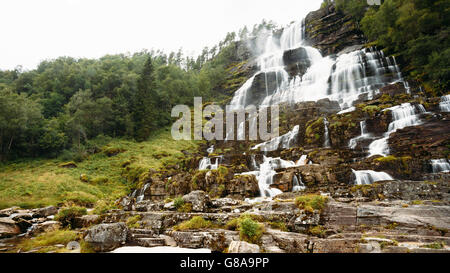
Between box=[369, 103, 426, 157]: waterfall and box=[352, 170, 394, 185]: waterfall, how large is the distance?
3.84 metres

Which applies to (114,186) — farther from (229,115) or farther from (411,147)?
(411,147)

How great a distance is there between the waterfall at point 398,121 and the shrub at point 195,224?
16876mm

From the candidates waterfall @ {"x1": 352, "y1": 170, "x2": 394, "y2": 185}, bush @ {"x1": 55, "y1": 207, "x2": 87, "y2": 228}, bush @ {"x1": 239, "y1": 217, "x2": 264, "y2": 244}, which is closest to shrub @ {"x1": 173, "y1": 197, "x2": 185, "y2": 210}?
bush @ {"x1": 239, "y1": 217, "x2": 264, "y2": 244}

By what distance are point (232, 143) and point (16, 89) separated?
191 ft

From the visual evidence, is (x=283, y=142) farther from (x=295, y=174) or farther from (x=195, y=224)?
(x=195, y=224)

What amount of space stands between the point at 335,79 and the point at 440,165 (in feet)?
83.8

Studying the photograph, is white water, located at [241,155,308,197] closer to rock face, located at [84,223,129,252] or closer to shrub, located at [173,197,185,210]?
shrub, located at [173,197,185,210]

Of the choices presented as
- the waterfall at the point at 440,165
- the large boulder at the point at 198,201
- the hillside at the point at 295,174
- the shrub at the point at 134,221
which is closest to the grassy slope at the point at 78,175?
the hillside at the point at 295,174

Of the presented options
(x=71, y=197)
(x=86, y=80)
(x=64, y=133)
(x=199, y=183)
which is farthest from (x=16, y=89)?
(x=199, y=183)

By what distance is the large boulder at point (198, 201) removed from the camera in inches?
410

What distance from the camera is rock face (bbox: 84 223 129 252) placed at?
6393 mm

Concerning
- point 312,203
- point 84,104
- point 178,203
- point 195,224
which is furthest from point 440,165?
point 84,104

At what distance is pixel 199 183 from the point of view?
62.4 feet

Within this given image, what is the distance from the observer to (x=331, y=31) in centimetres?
5406
